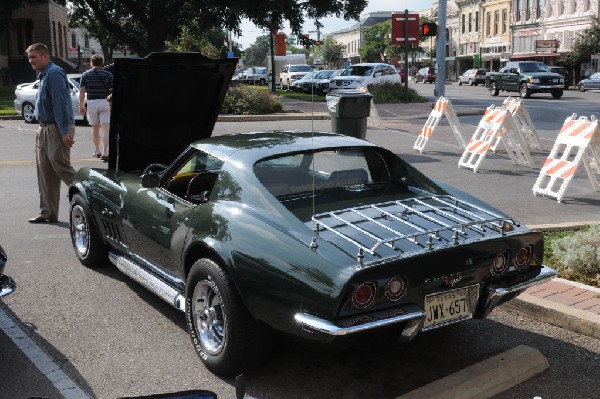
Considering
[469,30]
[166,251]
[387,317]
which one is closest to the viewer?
[387,317]

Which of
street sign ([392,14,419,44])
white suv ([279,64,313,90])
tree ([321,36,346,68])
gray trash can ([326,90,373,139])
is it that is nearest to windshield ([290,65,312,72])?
white suv ([279,64,313,90])

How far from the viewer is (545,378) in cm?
428

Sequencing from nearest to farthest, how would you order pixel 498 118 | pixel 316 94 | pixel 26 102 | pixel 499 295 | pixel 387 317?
pixel 387 317 → pixel 499 295 → pixel 498 118 → pixel 26 102 → pixel 316 94

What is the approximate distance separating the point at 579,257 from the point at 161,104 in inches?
154

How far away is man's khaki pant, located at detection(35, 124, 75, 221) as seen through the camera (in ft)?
26.8

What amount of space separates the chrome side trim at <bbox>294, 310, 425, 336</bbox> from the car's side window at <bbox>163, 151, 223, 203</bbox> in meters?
1.48

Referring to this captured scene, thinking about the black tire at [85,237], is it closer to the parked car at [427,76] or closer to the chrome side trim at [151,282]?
the chrome side trim at [151,282]

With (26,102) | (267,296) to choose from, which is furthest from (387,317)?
(26,102)

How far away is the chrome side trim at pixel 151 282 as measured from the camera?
4.77 metres

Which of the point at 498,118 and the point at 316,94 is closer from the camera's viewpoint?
the point at 498,118

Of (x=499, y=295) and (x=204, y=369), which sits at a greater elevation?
(x=499, y=295)

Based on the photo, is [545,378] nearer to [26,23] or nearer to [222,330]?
[222,330]

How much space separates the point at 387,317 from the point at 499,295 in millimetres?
832

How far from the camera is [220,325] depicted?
14.0 feet
